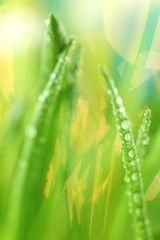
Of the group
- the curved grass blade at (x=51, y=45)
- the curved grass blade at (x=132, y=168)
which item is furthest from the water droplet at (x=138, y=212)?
the curved grass blade at (x=51, y=45)

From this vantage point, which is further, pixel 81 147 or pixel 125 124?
pixel 81 147

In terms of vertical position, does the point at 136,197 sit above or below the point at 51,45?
below

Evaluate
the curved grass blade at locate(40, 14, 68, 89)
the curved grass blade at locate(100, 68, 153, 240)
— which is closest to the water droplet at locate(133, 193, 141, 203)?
the curved grass blade at locate(100, 68, 153, 240)

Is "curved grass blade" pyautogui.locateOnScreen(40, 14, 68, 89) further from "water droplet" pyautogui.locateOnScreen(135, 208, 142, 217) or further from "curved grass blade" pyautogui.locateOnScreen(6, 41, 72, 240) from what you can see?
"water droplet" pyautogui.locateOnScreen(135, 208, 142, 217)

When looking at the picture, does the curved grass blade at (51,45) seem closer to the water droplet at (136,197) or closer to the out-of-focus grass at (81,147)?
the out-of-focus grass at (81,147)

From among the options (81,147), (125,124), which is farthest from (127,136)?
(81,147)

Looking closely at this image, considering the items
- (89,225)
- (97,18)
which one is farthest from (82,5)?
(89,225)

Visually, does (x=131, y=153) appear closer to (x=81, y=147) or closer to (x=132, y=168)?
(x=132, y=168)
